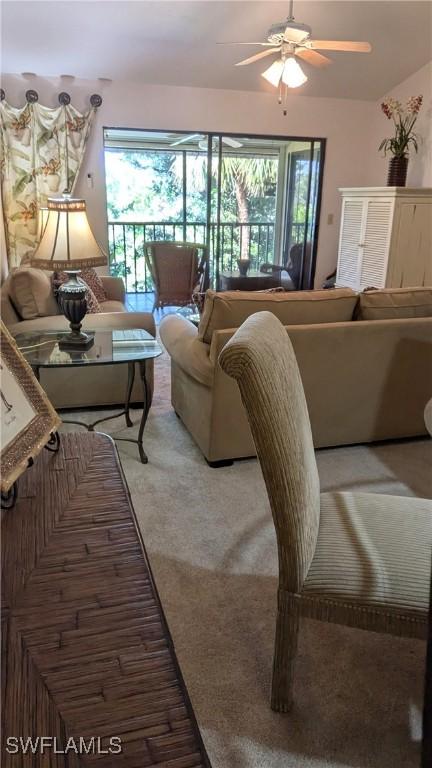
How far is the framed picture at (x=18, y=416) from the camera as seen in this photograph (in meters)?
0.88

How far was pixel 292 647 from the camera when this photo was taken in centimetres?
128

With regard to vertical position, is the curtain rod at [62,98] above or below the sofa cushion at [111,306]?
above

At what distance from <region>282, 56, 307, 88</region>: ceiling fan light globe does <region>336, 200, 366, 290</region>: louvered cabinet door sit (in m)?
2.06

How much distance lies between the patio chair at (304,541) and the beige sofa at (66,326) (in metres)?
1.87

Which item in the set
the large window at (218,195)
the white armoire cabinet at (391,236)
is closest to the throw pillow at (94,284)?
the large window at (218,195)

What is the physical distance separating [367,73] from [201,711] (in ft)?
18.5

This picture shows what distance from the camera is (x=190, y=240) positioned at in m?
7.02

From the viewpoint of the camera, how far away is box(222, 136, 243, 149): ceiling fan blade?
18.1 feet

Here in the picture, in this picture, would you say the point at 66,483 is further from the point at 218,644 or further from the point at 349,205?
the point at 349,205

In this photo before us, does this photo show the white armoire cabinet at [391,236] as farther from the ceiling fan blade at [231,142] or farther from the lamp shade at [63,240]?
the lamp shade at [63,240]

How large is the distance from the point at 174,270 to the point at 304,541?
4.50m

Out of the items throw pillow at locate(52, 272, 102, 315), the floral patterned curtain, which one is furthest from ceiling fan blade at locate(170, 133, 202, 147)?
throw pillow at locate(52, 272, 102, 315)

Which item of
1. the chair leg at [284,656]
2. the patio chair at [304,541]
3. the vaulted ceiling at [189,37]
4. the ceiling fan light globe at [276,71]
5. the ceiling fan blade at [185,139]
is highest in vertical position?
the vaulted ceiling at [189,37]

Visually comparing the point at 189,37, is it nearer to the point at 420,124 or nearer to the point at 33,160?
the point at 33,160
